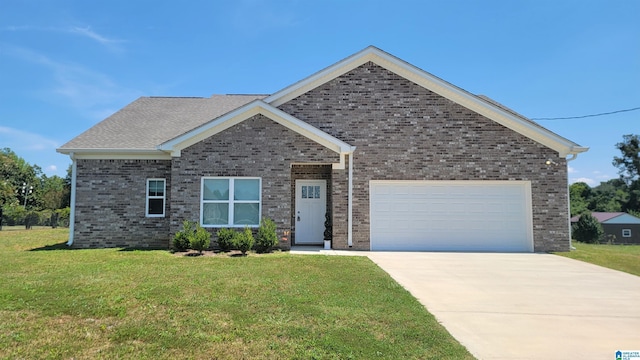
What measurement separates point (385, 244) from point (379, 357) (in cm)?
→ 889

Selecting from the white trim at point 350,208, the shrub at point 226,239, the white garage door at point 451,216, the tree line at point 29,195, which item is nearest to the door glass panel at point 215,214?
the shrub at point 226,239

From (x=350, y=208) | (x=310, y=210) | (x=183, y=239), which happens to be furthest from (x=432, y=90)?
(x=183, y=239)

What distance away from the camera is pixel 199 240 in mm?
10797

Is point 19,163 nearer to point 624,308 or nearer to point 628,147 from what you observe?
point 624,308

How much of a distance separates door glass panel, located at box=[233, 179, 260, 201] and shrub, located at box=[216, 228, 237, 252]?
1257mm

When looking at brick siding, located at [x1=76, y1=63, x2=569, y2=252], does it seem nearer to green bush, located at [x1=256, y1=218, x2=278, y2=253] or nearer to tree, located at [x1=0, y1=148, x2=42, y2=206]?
green bush, located at [x1=256, y1=218, x2=278, y2=253]

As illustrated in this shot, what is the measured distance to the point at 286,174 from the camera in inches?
470

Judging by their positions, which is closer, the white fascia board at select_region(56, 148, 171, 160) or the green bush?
the green bush

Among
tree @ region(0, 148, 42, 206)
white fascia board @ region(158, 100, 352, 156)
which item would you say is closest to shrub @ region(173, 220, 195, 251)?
white fascia board @ region(158, 100, 352, 156)

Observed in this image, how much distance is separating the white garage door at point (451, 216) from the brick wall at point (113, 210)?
7723 millimetres

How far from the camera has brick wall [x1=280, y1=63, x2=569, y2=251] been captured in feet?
41.6

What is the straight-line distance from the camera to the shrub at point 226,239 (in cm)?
1120

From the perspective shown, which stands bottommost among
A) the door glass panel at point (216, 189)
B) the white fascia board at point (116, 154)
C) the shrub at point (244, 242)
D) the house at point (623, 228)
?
the house at point (623, 228)

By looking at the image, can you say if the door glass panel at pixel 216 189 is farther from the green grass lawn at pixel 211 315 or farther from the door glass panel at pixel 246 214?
the green grass lawn at pixel 211 315
